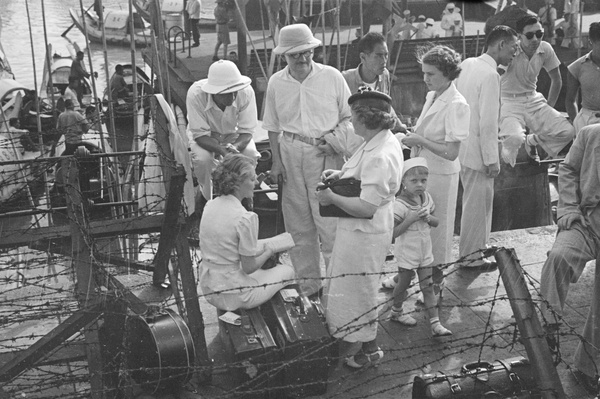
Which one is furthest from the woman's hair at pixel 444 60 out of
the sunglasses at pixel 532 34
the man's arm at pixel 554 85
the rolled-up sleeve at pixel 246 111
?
the man's arm at pixel 554 85

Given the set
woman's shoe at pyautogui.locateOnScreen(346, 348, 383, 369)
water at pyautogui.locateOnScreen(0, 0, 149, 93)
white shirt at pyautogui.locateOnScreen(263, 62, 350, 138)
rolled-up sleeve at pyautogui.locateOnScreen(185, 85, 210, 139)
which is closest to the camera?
woman's shoe at pyautogui.locateOnScreen(346, 348, 383, 369)

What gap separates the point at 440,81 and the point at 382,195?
1.35 m

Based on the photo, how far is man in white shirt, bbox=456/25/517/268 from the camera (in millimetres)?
6512

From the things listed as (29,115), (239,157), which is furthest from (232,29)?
(239,157)

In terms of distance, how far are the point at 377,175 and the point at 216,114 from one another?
6.99 feet

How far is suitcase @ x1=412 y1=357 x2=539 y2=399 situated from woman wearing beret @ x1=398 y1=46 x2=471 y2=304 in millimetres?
1442

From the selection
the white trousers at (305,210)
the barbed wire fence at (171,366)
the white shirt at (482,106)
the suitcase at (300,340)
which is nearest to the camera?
the barbed wire fence at (171,366)

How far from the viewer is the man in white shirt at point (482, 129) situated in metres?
6.51

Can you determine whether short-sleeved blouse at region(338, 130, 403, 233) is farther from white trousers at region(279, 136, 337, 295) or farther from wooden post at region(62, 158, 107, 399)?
wooden post at region(62, 158, 107, 399)

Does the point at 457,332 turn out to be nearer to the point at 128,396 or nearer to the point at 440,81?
the point at 440,81

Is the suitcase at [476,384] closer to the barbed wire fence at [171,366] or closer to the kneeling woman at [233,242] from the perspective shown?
Result: the barbed wire fence at [171,366]

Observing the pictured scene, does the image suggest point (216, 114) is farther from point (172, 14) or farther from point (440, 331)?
point (172, 14)

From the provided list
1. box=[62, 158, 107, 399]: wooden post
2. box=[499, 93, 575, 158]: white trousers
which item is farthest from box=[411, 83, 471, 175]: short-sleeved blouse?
box=[62, 158, 107, 399]: wooden post

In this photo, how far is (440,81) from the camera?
6.01 meters
